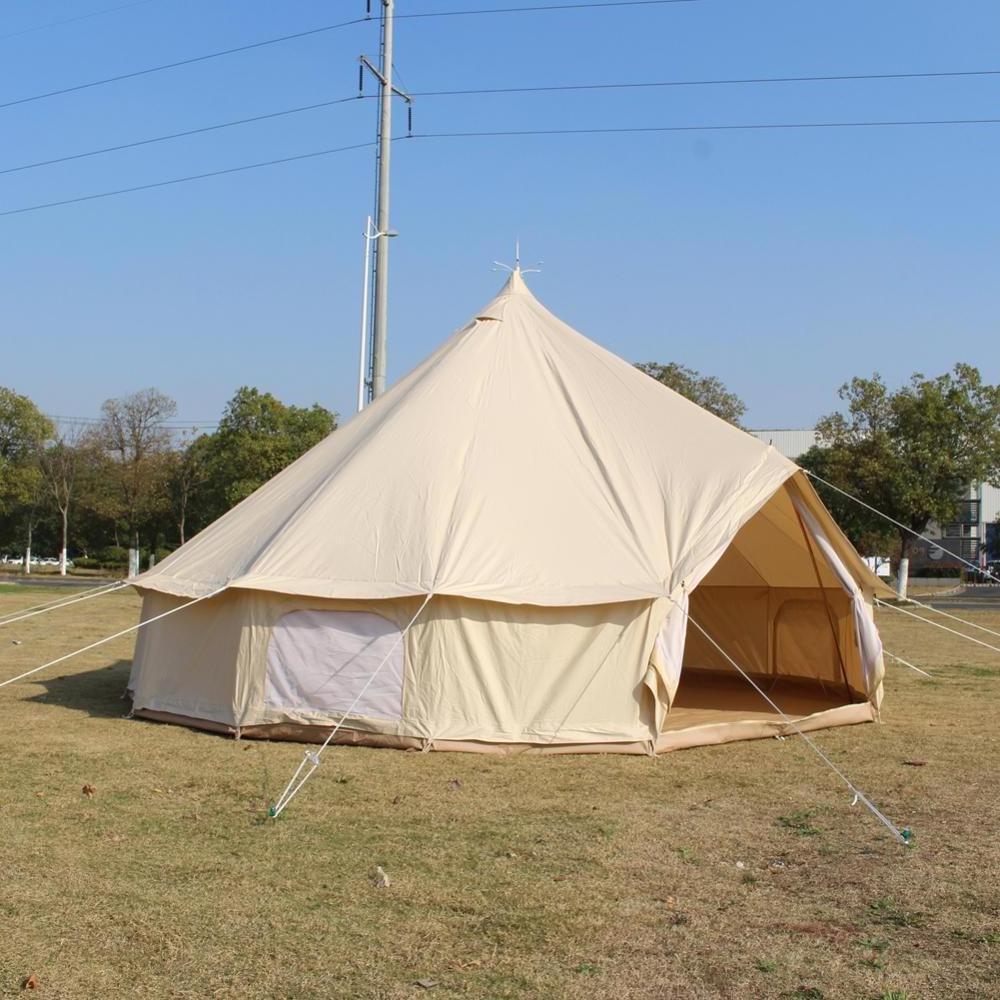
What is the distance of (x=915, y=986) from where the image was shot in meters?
5.01

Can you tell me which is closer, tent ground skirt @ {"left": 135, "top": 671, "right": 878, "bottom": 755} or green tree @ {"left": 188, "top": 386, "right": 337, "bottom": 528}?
tent ground skirt @ {"left": 135, "top": 671, "right": 878, "bottom": 755}

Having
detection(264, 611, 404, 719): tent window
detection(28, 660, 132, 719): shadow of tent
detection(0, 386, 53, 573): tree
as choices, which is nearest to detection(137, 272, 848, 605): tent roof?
detection(264, 611, 404, 719): tent window

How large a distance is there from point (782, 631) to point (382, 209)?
8711 millimetres

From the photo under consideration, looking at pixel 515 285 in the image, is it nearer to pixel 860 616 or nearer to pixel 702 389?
pixel 860 616

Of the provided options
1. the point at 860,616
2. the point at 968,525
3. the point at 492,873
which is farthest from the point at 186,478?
the point at 968,525

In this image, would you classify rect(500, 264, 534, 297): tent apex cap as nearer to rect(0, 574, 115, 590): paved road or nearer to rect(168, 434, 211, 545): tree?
rect(0, 574, 115, 590): paved road

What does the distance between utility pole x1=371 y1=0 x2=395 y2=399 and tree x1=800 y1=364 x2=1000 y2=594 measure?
21.3 meters

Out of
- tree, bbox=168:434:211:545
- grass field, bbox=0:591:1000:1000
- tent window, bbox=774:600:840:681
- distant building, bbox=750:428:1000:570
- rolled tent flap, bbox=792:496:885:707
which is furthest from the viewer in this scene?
distant building, bbox=750:428:1000:570

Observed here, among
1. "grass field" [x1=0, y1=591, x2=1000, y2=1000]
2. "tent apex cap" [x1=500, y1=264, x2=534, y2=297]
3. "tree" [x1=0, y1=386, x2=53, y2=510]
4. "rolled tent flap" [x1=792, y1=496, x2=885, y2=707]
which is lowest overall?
"grass field" [x1=0, y1=591, x2=1000, y2=1000]

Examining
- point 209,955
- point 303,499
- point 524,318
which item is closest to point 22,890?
point 209,955

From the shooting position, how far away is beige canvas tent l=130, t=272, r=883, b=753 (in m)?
10.2

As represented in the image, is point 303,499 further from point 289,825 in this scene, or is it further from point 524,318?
point 289,825

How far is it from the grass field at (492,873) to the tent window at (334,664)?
1.63 ft

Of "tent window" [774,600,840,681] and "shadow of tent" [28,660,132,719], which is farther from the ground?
"tent window" [774,600,840,681]
